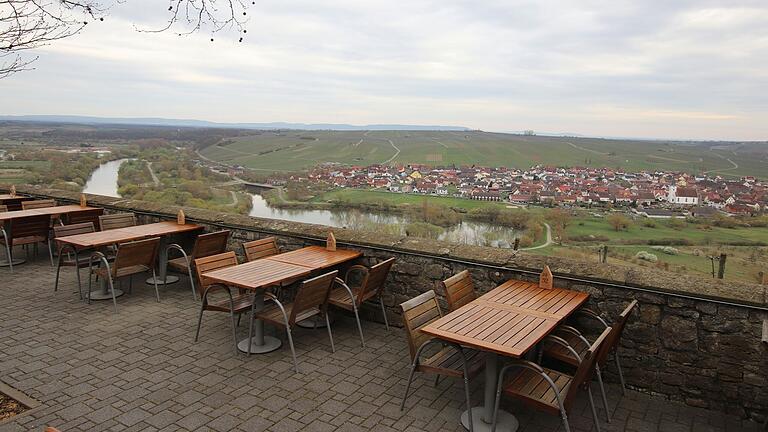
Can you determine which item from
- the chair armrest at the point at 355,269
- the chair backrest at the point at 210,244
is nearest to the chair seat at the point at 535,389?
the chair armrest at the point at 355,269

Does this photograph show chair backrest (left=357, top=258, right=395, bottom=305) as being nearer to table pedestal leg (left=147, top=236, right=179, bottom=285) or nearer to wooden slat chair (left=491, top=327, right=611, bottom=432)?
wooden slat chair (left=491, top=327, right=611, bottom=432)

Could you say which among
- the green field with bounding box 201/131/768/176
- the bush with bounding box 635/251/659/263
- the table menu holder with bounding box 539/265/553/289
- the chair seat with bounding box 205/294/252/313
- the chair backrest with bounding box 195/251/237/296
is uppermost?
the green field with bounding box 201/131/768/176

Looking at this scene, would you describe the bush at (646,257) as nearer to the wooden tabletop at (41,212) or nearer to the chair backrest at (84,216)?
the chair backrest at (84,216)

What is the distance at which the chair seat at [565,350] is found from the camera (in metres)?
3.36

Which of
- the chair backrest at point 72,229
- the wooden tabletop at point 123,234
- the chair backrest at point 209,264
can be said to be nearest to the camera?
the chair backrest at point 209,264

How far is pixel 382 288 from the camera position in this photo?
4836mm

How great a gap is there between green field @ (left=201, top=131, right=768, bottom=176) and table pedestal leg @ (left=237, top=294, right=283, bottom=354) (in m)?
25.3

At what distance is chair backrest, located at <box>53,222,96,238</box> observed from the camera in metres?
5.96

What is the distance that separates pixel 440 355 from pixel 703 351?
6.57ft

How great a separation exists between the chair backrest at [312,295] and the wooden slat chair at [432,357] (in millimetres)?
917

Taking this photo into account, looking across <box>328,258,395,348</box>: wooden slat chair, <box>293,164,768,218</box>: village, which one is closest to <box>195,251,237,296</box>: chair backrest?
<box>328,258,395,348</box>: wooden slat chair

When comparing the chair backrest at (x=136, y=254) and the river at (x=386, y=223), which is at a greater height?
the chair backrest at (x=136, y=254)

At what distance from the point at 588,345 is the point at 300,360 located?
239cm

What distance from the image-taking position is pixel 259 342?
438 cm
